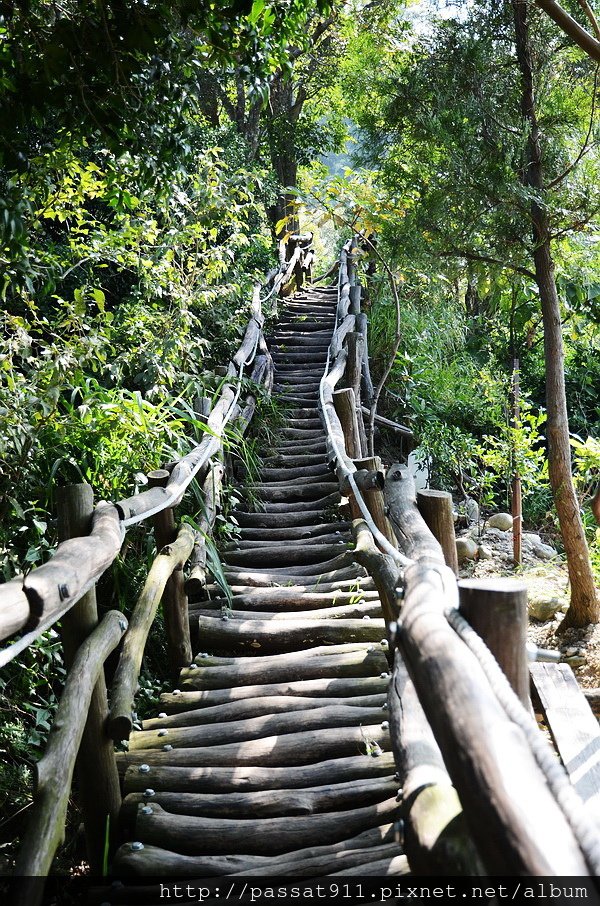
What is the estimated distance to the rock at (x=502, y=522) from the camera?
912cm

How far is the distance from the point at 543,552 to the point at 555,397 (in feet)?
10.5

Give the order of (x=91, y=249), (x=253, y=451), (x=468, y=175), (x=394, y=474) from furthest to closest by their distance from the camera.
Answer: (x=253, y=451)
(x=468, y=175)
(x=91, y=249)
(x=394, y=474)

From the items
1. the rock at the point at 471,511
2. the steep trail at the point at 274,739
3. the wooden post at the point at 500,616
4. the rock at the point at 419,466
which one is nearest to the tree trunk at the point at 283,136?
the rock at the point at 419,466

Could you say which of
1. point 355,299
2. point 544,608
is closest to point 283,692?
point 544,608

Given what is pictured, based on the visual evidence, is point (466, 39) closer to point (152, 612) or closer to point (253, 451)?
point (253, 451)

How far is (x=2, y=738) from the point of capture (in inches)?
115

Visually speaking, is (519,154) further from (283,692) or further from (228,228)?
(228,228)

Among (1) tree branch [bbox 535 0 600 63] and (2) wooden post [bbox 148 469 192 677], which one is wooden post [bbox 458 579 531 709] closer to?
(2) wooden post [bbox 148 469 192 677]

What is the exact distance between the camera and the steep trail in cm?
254

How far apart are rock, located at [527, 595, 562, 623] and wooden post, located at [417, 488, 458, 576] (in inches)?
172

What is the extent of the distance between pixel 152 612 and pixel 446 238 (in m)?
4.38

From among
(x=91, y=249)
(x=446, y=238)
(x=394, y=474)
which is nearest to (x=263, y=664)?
(x=394, y=474)

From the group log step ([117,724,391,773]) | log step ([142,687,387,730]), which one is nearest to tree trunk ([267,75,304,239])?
log step ([142,687,387,730])

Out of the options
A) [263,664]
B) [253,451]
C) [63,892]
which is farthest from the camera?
[253,451]
